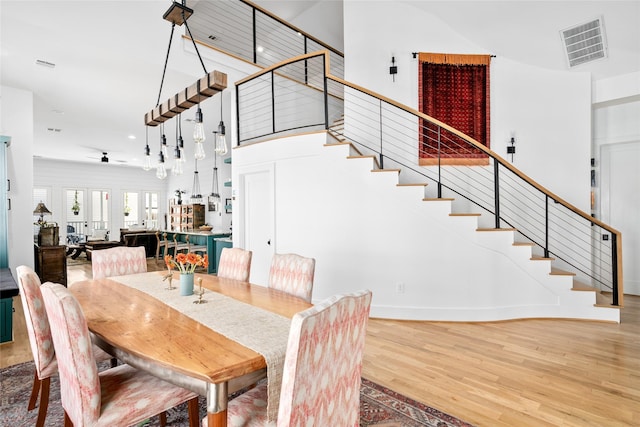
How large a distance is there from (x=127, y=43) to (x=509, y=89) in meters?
5.13

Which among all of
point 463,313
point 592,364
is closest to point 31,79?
point 463,313

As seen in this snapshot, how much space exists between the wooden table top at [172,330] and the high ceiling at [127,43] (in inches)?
111

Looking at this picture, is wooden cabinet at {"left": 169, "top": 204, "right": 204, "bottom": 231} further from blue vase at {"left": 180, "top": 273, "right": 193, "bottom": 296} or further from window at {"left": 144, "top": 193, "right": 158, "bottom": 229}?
blue vase at {"left": 180, "top": 273, "right": 193, "bottom": 296}

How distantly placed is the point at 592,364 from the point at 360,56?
15.0 feet

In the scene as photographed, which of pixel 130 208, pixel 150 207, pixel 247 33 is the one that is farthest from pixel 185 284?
pixel 150 207

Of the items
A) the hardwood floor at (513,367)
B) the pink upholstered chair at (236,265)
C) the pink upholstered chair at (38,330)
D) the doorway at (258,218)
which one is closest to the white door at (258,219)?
the doorway at (258,218)

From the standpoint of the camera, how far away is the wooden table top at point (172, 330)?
136cm

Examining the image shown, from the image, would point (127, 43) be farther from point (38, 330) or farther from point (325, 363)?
point (325, 363)

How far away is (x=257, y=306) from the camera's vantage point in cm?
209

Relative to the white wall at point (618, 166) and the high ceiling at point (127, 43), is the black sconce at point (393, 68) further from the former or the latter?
the white wall at point (618, 166)

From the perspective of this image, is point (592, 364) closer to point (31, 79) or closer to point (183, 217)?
point (31, 79)

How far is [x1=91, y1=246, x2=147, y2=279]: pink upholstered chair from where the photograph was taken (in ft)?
10.4

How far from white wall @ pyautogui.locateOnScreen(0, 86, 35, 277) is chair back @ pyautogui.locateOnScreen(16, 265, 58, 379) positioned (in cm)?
412

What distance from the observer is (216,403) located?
1299 millimetres
